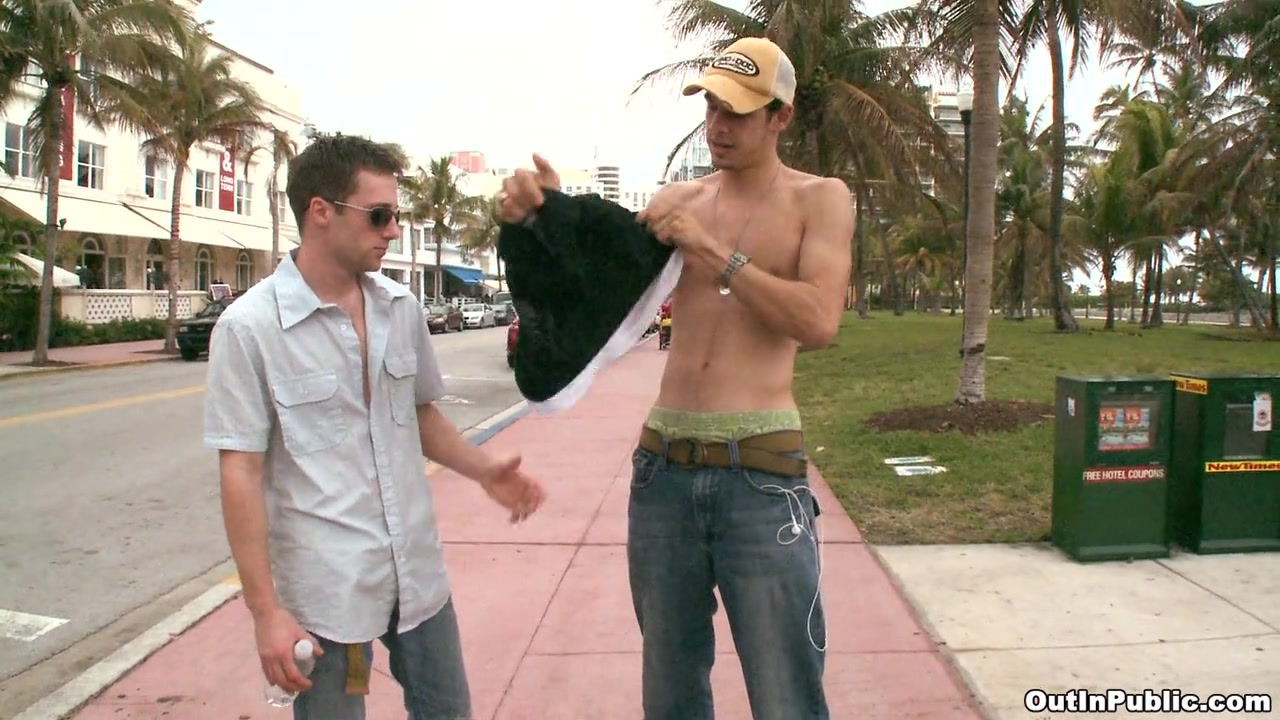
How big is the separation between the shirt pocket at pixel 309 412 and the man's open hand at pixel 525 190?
1.73ft

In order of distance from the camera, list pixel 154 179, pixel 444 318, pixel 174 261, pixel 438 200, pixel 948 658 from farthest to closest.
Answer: pixel 438 200 → pixel 444 318 → pixel 154 179 → pixel 174 261 → pixel 948 658

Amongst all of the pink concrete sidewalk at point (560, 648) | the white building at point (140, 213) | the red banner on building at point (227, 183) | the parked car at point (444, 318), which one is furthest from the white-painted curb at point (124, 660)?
the red banner on building at point (227, 183)

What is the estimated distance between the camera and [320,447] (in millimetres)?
2047

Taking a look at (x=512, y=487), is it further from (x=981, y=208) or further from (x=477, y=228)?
(x=477, y=228)

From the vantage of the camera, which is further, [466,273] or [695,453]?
[466,273]

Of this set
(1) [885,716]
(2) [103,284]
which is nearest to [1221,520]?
(1) [885,716]

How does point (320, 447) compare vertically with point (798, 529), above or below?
above

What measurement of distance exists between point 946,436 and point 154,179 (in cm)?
3184

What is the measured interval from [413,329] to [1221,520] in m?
4.78

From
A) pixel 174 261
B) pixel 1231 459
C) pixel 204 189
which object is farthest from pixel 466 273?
pixel 1231 459

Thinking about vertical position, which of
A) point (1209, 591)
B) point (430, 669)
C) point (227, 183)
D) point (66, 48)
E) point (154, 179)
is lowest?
point (1209, 591)

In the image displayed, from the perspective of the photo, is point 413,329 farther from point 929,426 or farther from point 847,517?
point 929,426

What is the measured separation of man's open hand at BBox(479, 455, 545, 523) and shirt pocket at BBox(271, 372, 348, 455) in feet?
1.45

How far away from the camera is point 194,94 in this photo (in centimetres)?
2248
